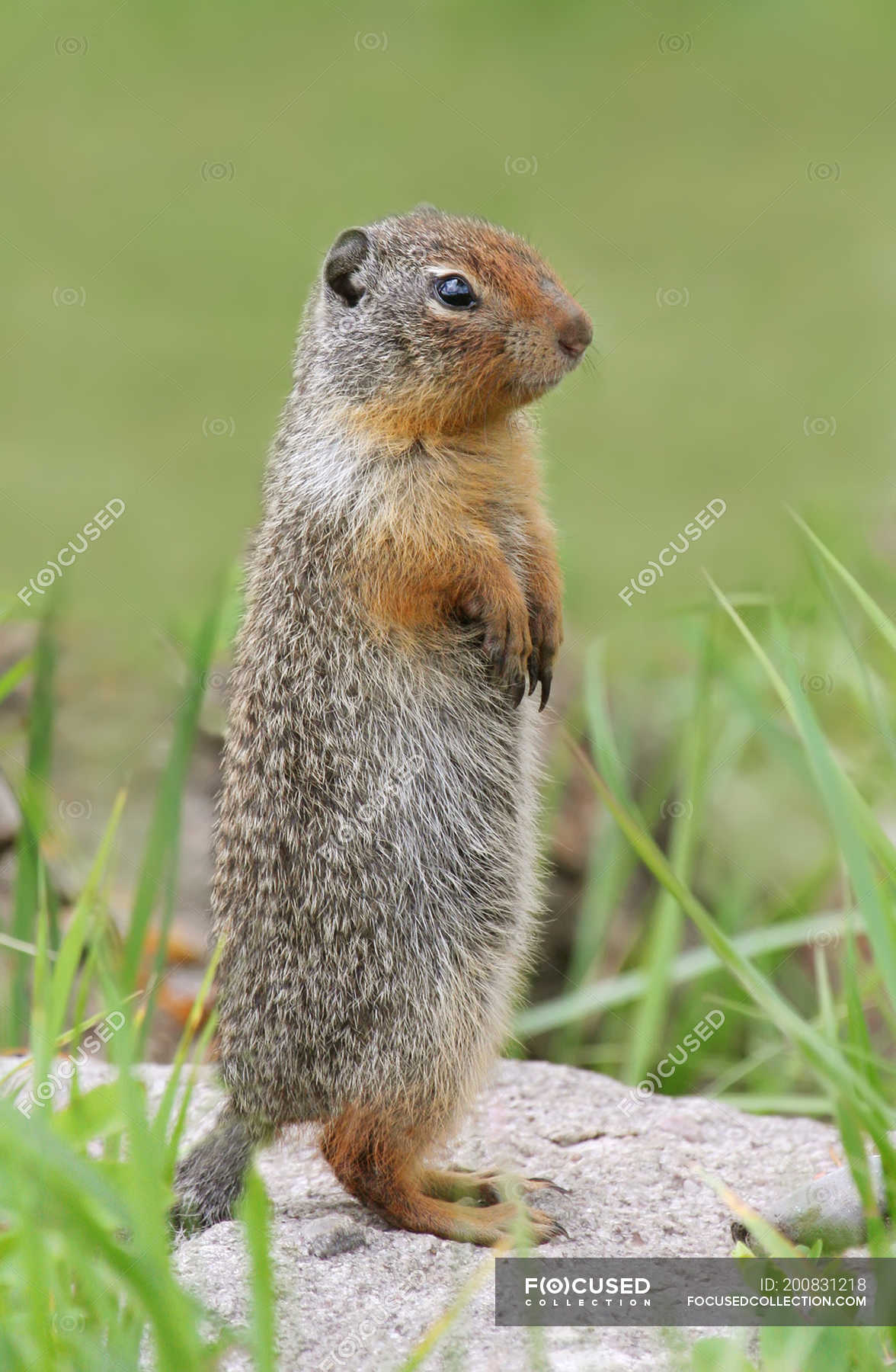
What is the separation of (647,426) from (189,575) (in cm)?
354

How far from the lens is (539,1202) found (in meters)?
3.86

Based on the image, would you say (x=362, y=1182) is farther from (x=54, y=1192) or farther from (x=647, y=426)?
(x=647, y=426)

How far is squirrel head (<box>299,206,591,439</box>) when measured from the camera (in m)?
4.09

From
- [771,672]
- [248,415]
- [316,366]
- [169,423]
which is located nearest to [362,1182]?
[771,672]

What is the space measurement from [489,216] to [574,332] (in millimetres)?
5610

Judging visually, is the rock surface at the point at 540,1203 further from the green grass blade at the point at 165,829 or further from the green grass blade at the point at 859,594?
the green grass blade at the point at 859,594

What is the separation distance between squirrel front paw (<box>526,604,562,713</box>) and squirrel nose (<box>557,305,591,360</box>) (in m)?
0.70

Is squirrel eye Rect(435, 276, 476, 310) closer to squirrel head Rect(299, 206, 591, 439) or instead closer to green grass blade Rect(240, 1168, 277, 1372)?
squirrel head Rect(299, 206, 591, 439)

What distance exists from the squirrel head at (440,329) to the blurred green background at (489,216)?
2592 mm

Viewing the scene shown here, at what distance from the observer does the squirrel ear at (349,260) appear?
4.48 m

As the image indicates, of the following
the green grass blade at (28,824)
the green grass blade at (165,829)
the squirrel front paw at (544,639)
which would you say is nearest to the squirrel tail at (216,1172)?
the green grass blade at (165,829)

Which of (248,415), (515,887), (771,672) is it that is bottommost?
(515,887)

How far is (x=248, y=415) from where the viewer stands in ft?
32.1

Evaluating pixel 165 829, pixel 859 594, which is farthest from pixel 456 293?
pixel 165 829
